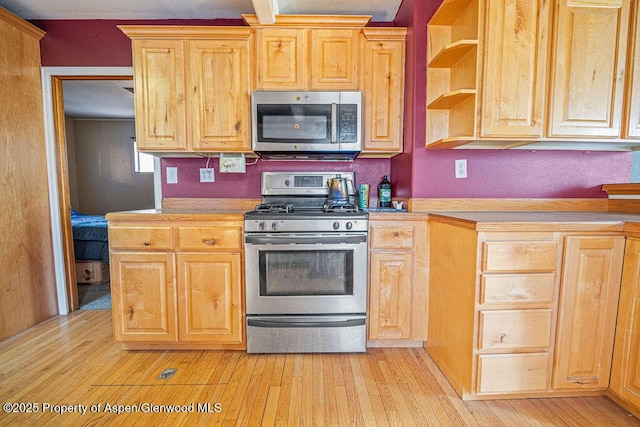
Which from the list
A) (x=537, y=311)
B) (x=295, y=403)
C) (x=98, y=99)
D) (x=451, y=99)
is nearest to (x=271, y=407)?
(x=295, y=403)

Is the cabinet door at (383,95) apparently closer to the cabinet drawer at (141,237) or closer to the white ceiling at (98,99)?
the cabinet drawer at (141,237)

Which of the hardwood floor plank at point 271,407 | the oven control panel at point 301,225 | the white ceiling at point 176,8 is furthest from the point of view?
the white ceiling at point 176,8

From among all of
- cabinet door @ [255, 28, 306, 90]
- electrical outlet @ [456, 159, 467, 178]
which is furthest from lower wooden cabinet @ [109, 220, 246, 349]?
electrical outlet @ [456, 159, 467, 178]

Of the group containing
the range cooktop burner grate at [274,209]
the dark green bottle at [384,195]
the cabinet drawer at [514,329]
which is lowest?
the cabinet drawer at [514,329]

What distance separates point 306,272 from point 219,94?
1.36 meters

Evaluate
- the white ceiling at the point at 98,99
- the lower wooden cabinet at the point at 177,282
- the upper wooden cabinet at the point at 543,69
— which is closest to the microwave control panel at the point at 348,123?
the upper wooden cabinet at the point at 543,69

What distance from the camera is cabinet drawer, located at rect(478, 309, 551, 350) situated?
143 centimetres

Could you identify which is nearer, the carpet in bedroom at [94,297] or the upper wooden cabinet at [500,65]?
the upper wooden cabinet at [500,65]

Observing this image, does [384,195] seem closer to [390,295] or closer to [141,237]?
[390,295]

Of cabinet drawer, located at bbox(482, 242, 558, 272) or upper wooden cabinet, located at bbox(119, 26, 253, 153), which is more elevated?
upper wooden cabinet, located at bbox(119, 26, 253, 153)

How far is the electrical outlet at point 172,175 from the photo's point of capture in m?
2.46

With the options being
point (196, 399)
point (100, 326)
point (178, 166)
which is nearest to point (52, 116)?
point (178, 166)

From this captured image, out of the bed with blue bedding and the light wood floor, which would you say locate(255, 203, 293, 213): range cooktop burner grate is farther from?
the bed with blue bedding

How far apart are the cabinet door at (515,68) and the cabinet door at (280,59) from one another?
1.14m
